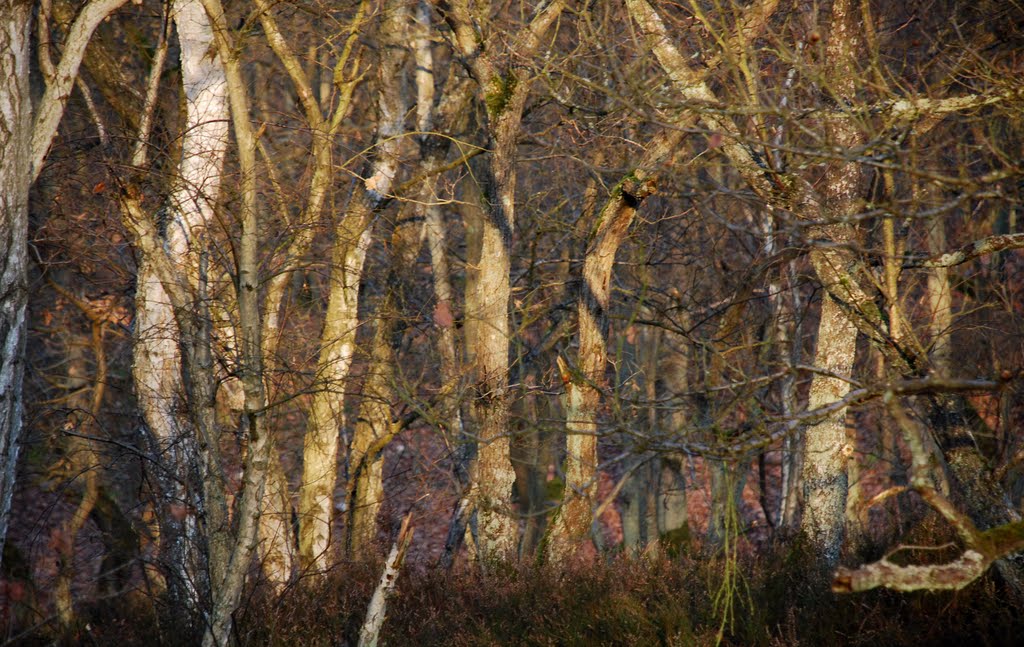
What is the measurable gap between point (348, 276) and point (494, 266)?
2117 millimetres

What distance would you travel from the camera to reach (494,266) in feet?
31.9

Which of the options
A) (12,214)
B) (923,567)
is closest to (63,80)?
(12,214)

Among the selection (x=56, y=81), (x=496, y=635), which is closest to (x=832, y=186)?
(x=496, y=635)

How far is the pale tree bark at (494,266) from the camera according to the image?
932 centimetres

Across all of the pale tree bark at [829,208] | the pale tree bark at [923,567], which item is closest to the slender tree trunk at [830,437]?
the pale tree bark at [829,208]

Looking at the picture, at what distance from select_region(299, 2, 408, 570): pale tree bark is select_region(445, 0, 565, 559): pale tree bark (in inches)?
56.3

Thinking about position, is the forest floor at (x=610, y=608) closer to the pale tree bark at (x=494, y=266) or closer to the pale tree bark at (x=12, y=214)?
the pale tree bark at (x=12, y=214)

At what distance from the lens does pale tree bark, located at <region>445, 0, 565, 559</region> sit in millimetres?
9320

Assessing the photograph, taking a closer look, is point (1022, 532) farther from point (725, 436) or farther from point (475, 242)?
point (475, 242)

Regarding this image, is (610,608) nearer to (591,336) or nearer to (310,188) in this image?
(591,336)

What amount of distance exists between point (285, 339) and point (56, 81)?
284 cm

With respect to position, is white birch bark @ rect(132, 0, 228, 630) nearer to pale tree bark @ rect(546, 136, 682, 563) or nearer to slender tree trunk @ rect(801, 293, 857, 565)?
pale tree bark @ rect(546, 136, 682, 563)

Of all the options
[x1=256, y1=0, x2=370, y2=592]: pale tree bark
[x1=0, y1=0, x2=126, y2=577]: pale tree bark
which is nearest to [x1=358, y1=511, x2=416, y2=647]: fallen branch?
[x1=256, y1=0, x2=370, y2=592]: pale tree bark

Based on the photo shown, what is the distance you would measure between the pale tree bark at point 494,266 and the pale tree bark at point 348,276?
143cm
